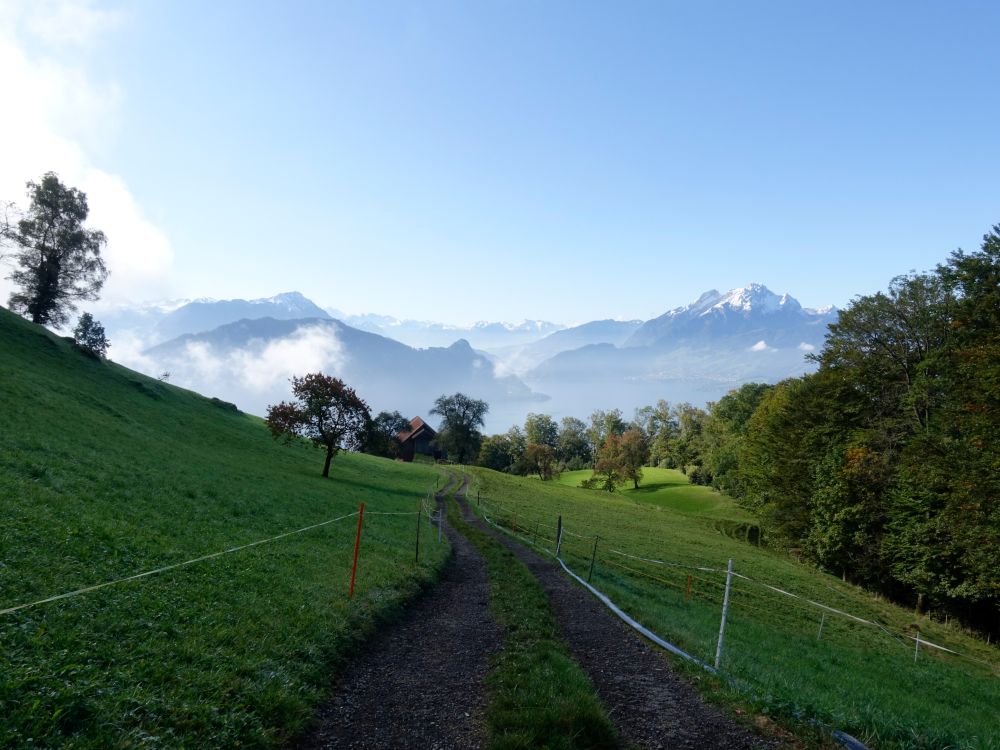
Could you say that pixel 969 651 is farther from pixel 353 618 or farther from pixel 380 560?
pixel 353 618

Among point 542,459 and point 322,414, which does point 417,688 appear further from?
point 542,459

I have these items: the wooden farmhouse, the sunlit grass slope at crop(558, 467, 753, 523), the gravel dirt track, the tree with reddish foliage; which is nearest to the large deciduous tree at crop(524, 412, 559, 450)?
the sunlit grass slope at crop(558, 467, 753, 523)

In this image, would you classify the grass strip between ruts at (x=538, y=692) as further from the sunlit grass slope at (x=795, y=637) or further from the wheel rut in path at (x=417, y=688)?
the sunlit grass slope at (x=795, y=637)

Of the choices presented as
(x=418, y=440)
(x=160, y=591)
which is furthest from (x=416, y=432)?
(x=160, y=591)

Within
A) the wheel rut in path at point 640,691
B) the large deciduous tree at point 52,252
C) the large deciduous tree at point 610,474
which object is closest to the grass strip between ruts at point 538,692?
the wheel rut in path at point 640,691

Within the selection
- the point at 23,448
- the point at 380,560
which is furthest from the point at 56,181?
the point at 380,560

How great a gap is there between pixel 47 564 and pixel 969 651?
3800cm

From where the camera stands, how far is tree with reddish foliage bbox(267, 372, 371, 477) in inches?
1813

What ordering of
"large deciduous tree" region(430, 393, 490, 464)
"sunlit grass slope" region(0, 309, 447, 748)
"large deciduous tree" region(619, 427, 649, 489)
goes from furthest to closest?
"large deciduous tree" region(430, 393, 490, 464) → "large deciduous tree" region(619, 427, 649, 489) → "sunlit grass slope" region(0, 309, 447, 748)

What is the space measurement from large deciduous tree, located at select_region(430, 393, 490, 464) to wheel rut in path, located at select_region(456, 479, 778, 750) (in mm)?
102926

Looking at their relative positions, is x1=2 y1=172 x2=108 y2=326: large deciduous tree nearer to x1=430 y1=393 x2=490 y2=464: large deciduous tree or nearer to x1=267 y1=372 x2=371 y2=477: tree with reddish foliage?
x1=267 y1=372 x2=371 y2=477: tree with reddish foliage

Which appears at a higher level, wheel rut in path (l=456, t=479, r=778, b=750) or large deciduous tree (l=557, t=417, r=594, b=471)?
wheel rut in path (l=456, t=479, r=778, b=750)

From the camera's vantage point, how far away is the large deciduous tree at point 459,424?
11794 cm

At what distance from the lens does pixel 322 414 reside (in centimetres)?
4666
